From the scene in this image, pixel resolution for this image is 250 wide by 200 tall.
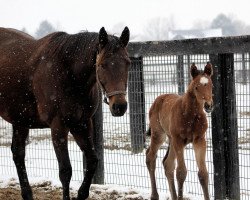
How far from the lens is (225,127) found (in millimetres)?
5594

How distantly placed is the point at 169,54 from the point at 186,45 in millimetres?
278

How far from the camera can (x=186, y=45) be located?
5766mm

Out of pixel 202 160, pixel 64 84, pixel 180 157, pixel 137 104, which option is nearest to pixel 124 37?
pixel 64 84

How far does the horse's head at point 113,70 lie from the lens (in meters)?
4.32

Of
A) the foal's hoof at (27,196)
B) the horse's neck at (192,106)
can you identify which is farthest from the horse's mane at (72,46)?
the foal's hoof at (27,196)

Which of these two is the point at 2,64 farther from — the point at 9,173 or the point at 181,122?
the point at 9,173

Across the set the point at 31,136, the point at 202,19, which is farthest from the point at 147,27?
the point at 31,136

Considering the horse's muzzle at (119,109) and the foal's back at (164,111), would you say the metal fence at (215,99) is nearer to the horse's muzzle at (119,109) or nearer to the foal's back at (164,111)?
the foal's back at (164,111)

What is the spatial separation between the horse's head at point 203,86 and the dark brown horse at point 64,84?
Answer: 0.83m

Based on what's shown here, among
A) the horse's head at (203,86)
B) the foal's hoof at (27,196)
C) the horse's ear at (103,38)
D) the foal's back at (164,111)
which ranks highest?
the horse's ear at (103,38)

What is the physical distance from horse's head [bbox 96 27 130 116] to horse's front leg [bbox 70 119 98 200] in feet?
2.54

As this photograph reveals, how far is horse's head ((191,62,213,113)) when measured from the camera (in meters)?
4.75

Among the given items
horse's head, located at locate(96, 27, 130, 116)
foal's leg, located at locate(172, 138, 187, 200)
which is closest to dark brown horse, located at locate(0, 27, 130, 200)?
horse's head, located at locate(96, 27, 130, 116)

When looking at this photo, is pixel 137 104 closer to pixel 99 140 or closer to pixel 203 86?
pixel 99 140
